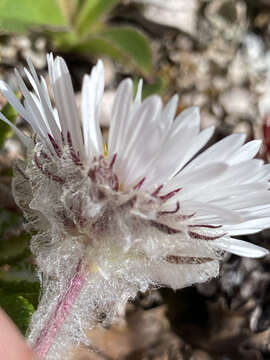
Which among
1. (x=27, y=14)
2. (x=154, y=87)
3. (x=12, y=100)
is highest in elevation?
(x=27, y=14)

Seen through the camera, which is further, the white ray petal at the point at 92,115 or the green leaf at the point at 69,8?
the green leaf at the point at 69,8

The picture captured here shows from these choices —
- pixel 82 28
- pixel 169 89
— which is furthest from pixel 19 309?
pixel 169 89

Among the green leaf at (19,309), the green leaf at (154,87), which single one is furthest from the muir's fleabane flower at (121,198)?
the green leaf at (154,87)

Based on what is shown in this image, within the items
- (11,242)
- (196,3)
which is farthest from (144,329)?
(196,3)

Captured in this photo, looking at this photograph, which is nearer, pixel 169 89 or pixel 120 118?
pixel 120 118

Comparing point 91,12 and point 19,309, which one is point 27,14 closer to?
point 91,12

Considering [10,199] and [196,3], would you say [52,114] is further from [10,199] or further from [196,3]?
[196,3]

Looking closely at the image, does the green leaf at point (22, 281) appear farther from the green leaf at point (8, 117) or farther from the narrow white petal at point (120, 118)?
the narrow white petal at point (120, 118)
